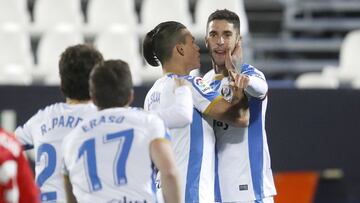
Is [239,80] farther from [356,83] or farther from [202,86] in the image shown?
[356,83]

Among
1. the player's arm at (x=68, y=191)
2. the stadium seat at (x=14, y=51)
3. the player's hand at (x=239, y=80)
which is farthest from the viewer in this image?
the stadium seat at (x=14, y=51)

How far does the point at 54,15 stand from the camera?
452 inches

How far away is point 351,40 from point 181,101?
660 centimetres

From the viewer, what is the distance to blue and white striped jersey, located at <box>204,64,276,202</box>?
21.1 feet

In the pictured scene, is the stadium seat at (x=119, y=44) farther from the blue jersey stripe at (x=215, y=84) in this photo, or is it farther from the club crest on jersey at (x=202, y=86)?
the club crest on jersey at (x=202, y=86)

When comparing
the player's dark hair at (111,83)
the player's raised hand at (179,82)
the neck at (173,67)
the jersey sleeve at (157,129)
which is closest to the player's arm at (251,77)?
the neck at (173,67)

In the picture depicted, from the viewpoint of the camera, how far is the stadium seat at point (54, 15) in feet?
37.4

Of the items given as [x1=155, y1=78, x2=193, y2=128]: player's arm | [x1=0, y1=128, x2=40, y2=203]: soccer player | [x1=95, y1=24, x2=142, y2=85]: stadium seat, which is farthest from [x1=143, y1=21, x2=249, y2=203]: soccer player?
[x1=95, y1=24, x2=142, y2=85]: stadium seat

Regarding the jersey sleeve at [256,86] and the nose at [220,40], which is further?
the nose at [220,40]

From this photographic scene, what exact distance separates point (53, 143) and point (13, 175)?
106 centimetres

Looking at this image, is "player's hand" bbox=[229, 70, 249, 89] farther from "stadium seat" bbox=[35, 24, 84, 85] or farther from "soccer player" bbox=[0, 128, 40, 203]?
"stadium seat" bbox=[35, 24, 84, 85]

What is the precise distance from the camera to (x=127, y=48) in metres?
11.1

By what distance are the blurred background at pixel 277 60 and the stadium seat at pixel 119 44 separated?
0.04ft

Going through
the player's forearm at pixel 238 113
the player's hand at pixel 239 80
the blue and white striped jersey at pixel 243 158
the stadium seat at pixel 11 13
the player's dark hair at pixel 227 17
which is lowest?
the blue and white striped jersey at pixel 243 158
